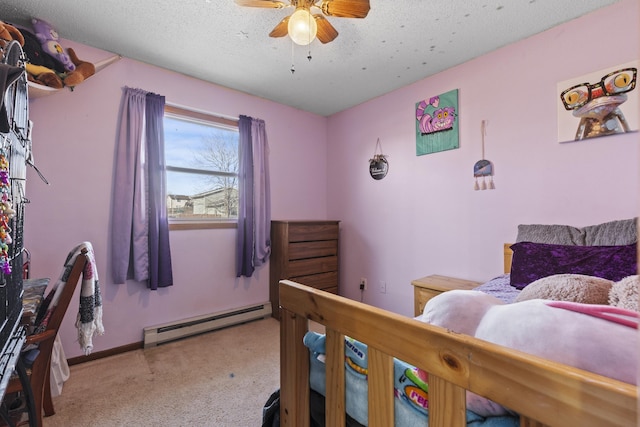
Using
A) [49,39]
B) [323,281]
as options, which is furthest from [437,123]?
[49,39]

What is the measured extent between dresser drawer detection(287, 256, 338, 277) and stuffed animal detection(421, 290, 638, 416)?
7.56 ft

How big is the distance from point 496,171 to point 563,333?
2.02 m

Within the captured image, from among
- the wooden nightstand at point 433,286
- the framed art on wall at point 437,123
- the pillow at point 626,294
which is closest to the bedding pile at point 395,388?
the pillow at point 626,294

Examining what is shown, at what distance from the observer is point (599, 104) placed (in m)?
1.72

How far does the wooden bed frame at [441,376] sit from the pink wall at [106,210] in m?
1.96

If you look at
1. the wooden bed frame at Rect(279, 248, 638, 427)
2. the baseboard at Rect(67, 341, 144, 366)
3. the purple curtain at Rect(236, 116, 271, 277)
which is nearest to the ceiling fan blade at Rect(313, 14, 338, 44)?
the purple curtain at Rect(236, 116, 271, 277)

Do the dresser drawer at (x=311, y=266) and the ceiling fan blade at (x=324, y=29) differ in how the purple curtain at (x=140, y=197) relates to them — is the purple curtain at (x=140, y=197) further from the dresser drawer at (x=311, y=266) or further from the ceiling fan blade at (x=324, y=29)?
the ceiling fan blade at (x=324, y=29)

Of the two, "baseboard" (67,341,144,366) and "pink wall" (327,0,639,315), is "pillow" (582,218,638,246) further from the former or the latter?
"baseboard" (67,341,144,366)

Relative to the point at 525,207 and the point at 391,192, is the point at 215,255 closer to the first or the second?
the point at 391,192

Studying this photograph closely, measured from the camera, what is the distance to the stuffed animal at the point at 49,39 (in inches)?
70.7

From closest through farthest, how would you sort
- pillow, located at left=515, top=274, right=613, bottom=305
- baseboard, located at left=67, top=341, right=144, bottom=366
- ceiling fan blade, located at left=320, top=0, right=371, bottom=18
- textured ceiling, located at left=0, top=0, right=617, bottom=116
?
pillow, located at left=515, top=274, right=613, bottom=305 < ceiling fan blade, located at left=320, top=0, right=371, bottom=18 < textured ceiling, located at left=0, top=0, right=617, bottom=116 < baseboard, located at left=67, top=341, right=144, bottom=366

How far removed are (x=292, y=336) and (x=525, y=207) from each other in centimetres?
199

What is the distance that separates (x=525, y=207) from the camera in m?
2.04

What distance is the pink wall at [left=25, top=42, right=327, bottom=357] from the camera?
1978mm
